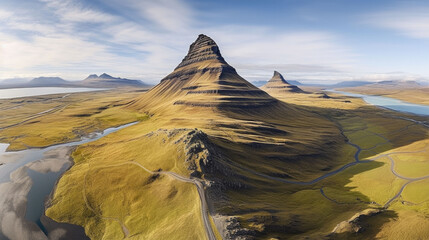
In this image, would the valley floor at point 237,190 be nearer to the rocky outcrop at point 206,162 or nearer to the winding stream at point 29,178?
the rocky outcrop at point 206,162

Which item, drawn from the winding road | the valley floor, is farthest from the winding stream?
the winding road

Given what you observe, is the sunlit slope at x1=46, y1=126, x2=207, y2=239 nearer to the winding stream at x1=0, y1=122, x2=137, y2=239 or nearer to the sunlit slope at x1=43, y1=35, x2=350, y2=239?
the sunlit slope at x1=43, y1=35, x2=350, y2=239

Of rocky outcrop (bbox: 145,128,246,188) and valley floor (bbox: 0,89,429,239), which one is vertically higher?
rocky outcrop (bbox: 145,128,246,188)

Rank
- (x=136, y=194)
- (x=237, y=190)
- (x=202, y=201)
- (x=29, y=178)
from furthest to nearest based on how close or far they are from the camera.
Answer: (x=29, y=178) → (x=136, y=194) → (x=237, y=190) → (x=202, y=201)

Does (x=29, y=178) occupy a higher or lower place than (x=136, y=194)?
higher

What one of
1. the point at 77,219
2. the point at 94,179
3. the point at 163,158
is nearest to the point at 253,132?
the point at 163,158

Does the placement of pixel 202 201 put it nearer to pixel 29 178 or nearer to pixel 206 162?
A: pixel 206 162

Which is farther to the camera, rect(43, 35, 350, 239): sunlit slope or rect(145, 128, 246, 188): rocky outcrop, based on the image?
rect(145, 128, 246, 188): rocky outcrop

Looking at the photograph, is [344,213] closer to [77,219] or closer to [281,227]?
[281,227]

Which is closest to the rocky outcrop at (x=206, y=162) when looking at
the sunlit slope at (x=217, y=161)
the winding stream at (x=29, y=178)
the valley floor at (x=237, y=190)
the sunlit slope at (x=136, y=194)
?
the sunlit slope at (x=217, y=161)

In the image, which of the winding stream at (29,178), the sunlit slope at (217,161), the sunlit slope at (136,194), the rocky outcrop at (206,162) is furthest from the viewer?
the rocky outcrop at (206,162)

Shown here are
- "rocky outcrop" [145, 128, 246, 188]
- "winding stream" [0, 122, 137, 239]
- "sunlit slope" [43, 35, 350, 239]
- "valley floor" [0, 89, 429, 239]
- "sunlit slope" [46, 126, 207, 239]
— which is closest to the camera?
"valley floor" [0, 89, 429, 239]

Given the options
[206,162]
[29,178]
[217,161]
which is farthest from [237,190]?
[29,178]
